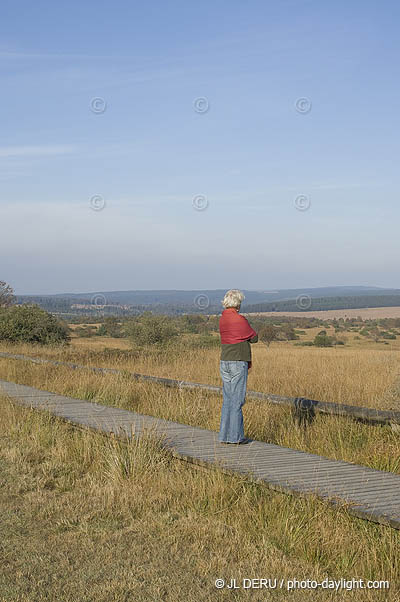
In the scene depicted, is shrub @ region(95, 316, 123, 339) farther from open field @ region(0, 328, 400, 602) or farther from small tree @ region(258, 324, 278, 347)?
open field @ region(0, 328, 400, 602)

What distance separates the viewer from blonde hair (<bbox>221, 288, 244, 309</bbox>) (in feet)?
26.1

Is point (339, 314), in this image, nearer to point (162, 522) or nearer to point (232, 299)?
point (232, 299)

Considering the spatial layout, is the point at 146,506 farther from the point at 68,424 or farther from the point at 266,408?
the point at 266,408

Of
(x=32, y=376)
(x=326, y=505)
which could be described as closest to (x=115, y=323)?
(x=32, y=376)

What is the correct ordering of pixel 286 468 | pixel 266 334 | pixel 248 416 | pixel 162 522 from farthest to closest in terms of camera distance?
pixel 266 334 < pixel 248 416 < pixel 286 468 < pixel 162 522

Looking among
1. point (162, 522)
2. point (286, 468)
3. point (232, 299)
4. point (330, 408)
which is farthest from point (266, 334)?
point (162, 522)

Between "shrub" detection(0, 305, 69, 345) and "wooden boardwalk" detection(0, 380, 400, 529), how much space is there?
20232mm

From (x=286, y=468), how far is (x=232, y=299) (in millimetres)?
2128

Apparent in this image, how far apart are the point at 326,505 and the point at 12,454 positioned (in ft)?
14.0

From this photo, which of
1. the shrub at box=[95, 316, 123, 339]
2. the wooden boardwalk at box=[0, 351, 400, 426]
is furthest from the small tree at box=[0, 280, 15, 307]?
the wooden boardwalk at box=[0, 351, 400, 426]

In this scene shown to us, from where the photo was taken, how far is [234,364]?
7867 mm

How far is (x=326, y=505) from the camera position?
5445 millimetres

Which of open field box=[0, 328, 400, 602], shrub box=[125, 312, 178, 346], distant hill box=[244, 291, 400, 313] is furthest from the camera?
distant hill box=[244, 291, 400, 313]

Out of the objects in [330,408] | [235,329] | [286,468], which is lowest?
[286,468]
